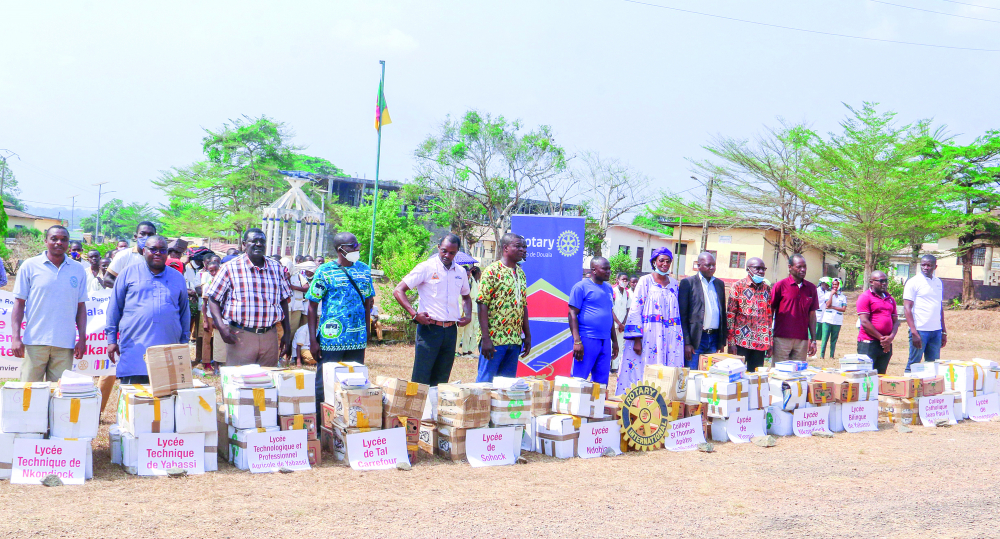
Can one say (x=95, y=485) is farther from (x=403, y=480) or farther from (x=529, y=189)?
(x=529, y=189)

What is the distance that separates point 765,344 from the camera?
7930 millimetres

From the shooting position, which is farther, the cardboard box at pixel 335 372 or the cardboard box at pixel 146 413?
the cardboard box at pixel 335 372

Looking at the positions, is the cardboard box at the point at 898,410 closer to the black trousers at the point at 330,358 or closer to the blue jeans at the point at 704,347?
the blue jeans at the point at 704,347

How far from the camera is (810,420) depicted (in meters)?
7.22

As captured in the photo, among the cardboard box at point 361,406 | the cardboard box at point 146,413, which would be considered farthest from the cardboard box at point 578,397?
the cardboard box at point 146,413

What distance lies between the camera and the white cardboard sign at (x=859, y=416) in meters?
7.44

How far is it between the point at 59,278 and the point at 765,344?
6445mm

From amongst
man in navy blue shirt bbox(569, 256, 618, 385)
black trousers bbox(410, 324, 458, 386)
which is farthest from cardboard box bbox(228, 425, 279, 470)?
man in navy blue shirt bbox(569, 256, 618, 385)

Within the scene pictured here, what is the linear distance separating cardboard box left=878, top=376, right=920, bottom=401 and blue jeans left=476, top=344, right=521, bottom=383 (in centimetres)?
406

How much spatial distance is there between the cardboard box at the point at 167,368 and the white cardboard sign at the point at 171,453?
289 millimetres

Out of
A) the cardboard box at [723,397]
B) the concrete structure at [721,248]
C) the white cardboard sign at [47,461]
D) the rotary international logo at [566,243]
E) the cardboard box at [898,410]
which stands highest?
the concrete structure at [721,248]

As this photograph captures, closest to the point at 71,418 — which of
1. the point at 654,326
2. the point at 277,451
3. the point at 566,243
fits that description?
the point at 277,451

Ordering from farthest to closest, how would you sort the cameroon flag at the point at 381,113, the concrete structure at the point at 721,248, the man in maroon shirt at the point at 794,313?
the concrete structure at the point at 721,248 < the cameroon flag at the point at 381,113 < the man in maroon shirt at the point at 794,313

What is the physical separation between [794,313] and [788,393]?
129 cm
